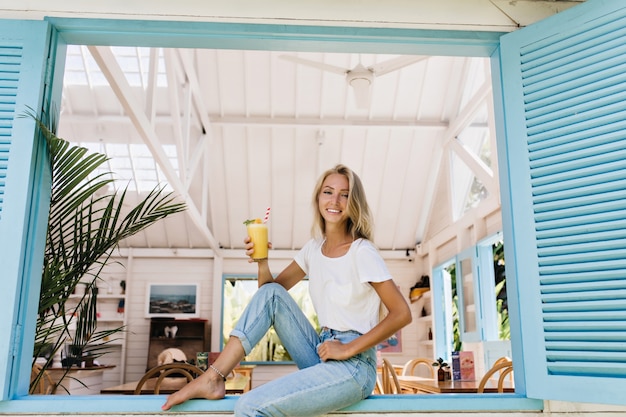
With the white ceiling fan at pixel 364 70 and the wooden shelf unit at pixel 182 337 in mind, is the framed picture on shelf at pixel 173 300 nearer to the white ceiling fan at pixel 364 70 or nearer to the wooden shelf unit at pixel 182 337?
the wooden shelf unit at pixel 182 337

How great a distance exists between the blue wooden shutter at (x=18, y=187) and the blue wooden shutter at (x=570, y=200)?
198 centimetres

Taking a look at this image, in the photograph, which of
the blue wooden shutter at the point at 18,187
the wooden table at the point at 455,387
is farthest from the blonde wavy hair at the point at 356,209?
the wooden table at the point at 455,387

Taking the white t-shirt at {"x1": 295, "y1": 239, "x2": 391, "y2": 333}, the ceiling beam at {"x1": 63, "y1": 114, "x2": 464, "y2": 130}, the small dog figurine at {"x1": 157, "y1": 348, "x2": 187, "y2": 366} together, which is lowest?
the small dog figurine at {"x1": 157, "y1": 348, "x2": 187, "y2": 366}

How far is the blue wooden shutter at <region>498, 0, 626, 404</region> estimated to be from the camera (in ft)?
7.43

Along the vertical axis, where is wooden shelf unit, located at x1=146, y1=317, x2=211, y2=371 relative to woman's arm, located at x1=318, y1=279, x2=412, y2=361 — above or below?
above

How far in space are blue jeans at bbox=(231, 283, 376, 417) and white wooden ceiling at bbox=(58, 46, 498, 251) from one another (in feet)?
17.0

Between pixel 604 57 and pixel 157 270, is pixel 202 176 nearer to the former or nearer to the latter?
pixel 157 270

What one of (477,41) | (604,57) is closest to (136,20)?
(477,41)

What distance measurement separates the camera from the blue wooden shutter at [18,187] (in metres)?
2.34

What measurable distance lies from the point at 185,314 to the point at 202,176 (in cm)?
234

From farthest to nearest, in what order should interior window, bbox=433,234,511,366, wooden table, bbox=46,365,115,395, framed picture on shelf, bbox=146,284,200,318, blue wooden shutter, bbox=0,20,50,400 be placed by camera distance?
framed picture on shelf, bbox=146,284,200,318
wooden table, bbox=46,365,115,395
interior window, bbox=433,234,511,366
blue wooden shutter, bbox=0,20,50,400

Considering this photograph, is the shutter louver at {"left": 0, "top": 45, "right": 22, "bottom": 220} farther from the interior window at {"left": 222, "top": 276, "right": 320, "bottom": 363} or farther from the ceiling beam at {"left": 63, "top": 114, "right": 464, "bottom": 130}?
the interior window at {"left": 222, "top": 276, "right": 320, "bottom": 363}

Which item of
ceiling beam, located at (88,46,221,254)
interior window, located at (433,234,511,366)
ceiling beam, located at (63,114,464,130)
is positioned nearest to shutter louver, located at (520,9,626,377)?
ceiling beam, located at (88,46,221,254)

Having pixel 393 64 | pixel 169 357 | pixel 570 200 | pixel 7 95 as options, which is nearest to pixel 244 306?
pixel 169 357
